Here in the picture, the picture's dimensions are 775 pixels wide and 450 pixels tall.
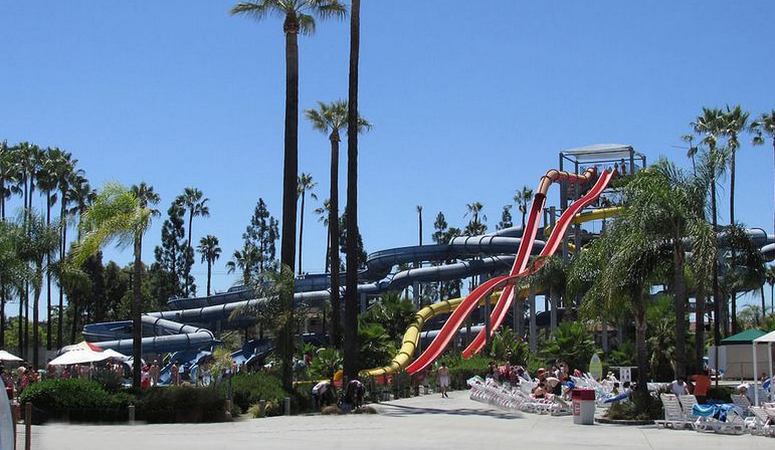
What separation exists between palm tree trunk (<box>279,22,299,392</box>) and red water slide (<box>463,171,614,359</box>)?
18882mm

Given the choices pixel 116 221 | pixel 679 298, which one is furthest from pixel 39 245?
pixel 679 298

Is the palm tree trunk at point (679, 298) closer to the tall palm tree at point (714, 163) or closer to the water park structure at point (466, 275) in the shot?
the tall palm tree at point (714, 163)

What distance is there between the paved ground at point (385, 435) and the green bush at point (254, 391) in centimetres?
137

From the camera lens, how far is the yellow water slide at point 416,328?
3628 cm

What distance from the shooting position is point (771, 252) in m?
57.9

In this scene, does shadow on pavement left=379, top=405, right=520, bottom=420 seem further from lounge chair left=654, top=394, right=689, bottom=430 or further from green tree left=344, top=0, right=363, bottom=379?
lounge chair left=654, top=394, right=689, bottom=430

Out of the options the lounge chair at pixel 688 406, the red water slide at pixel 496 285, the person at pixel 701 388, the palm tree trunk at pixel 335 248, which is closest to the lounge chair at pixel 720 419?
the lounge chair at pixel 688 406

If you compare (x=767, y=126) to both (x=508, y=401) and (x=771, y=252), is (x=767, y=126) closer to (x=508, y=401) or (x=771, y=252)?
(x=771, y=252)

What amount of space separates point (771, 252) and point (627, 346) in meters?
16.9

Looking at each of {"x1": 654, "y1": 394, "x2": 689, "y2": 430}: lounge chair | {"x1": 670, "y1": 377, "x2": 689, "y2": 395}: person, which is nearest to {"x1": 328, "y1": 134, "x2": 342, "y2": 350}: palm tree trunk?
{"x1": 670, "y1": 377, "x2": 689, "y2": 395}: person

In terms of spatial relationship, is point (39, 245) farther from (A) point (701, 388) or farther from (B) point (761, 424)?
(B) point (761, 424)

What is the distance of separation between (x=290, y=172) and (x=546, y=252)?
26.2 metres

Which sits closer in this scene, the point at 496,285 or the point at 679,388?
the point at 679,388

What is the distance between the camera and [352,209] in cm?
3209
